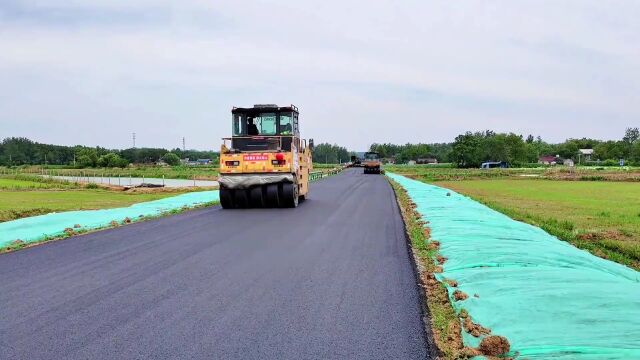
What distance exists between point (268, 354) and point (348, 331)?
96cm

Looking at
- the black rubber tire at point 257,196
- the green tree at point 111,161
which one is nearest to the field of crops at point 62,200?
the black rubber tire at point 257,196

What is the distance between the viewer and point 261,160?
1800 cm

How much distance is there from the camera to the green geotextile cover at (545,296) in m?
4.63

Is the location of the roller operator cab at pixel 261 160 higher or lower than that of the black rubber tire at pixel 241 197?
higher

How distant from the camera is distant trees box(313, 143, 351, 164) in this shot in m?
183

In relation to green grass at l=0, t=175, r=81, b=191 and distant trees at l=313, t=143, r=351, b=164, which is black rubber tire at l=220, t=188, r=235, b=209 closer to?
green grass at l=0, t=175, r=81, b=191

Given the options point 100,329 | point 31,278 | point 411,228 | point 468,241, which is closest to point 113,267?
point 31,278

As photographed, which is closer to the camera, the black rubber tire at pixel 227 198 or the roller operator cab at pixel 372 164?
the black rubber tire at pixel 227 198

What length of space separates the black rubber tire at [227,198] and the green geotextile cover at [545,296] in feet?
30.0

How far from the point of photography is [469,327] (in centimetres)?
526

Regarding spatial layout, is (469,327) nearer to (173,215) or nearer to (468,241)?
(468,241)

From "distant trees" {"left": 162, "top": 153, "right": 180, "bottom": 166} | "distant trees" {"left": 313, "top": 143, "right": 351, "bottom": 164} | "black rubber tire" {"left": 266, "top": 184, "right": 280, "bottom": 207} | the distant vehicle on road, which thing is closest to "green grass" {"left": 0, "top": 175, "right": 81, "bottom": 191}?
"black rubber tire" {"left": 266, "top": 184, "right": 280, "bottom": 207}

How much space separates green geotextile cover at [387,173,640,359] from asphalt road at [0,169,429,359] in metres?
0.81

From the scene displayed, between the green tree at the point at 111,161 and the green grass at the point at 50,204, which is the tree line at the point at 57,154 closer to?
the green tree at the point at 111,161
